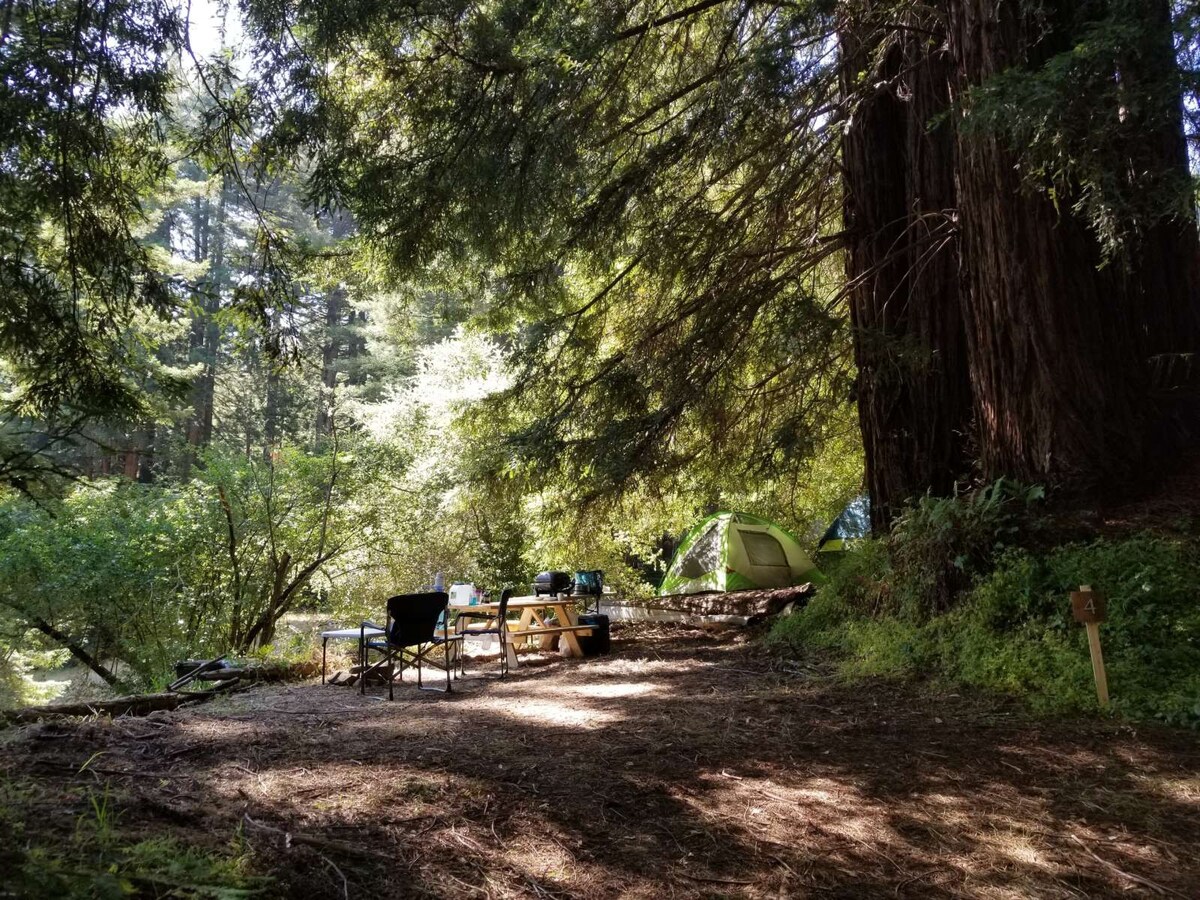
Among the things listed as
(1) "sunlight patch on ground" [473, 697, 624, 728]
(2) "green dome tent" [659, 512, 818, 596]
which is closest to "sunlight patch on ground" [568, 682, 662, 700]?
(1) "sunlight patch on ground" [473, 697, 624, 728]

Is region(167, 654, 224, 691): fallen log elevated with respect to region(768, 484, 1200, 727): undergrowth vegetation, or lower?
lower

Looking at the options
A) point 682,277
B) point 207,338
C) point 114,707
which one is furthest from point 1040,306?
point 207,338

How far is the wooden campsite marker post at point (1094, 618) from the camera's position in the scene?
172 inches

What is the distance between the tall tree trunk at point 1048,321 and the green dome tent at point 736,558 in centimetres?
602

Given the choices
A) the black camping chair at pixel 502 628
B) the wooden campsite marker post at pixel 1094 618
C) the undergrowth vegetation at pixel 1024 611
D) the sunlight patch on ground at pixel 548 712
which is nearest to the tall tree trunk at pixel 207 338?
the black camping chair at pixel 502 628

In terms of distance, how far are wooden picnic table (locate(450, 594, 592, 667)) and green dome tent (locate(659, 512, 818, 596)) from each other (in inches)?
125

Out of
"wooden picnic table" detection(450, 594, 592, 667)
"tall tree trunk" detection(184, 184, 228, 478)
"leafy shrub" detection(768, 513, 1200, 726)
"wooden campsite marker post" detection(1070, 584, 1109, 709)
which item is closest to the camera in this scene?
"wooden campsite marker post" detection(1070, 584, 1109, 709)

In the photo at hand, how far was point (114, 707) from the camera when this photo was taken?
226 inches

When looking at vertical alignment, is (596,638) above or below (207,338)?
below

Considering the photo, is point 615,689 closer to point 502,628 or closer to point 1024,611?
point 502,628

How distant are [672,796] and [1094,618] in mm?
2625

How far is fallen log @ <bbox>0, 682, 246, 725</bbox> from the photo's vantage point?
16.3 ft

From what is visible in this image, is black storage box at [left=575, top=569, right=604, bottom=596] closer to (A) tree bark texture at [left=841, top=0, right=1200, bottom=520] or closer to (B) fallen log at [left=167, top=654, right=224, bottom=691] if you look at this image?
(B) fallen log at [left=167, top=654, right=224, bottom=691]

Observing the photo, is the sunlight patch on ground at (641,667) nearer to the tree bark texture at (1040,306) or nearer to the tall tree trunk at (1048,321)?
the tree bark texture at (1040,306)
